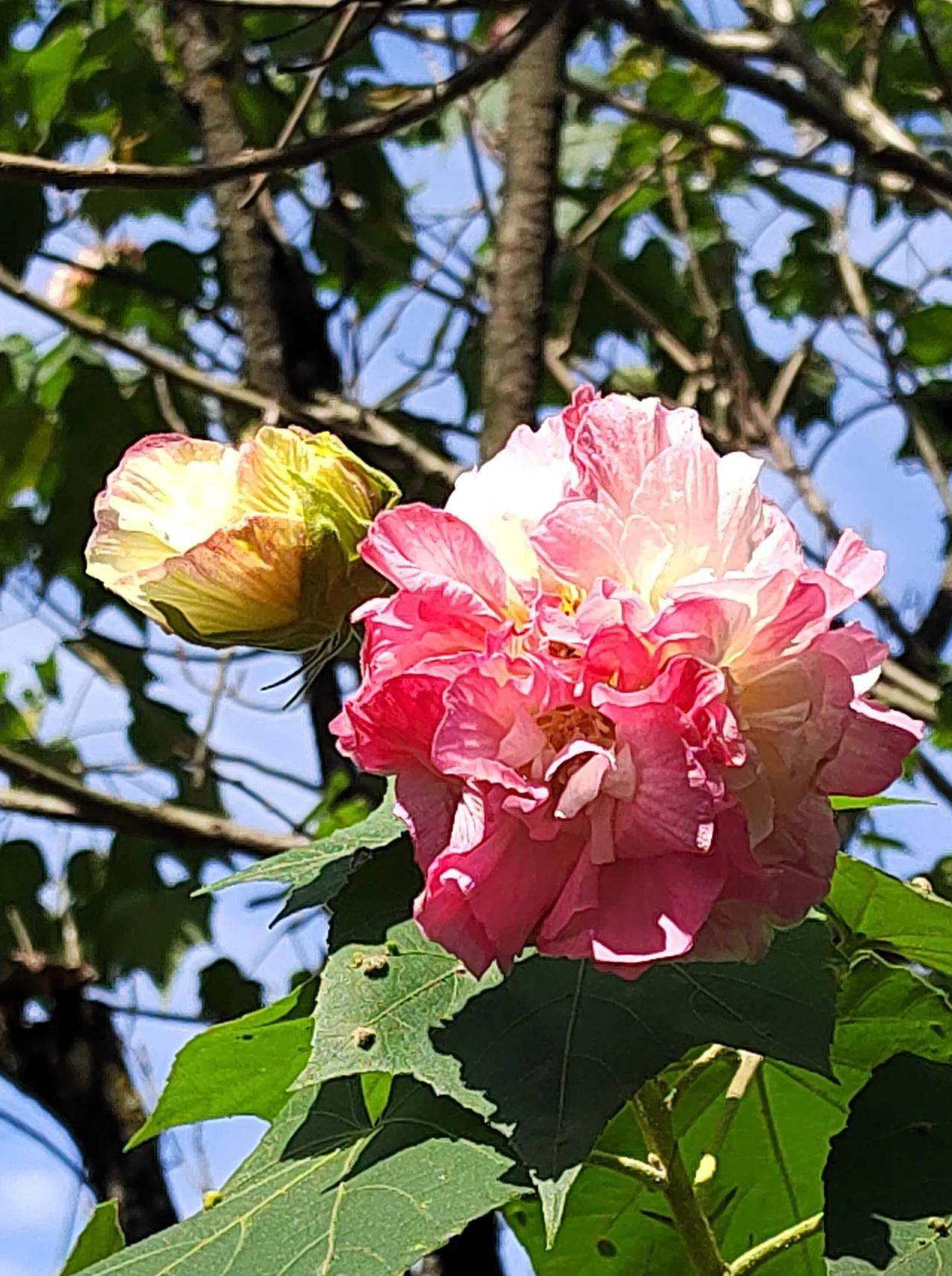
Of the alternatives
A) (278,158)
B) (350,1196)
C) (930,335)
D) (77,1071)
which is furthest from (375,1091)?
(930,335)

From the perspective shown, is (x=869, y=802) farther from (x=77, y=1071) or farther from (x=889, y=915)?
(x=77, y=1071)

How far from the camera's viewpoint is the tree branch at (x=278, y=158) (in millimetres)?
655

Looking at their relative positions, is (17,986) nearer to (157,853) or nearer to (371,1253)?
(157,853)

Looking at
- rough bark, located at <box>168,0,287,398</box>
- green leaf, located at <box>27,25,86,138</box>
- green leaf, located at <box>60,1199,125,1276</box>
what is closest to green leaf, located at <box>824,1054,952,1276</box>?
green leaf, located at <box>60,1199,125,1276</box>

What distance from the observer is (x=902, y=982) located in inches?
22.5

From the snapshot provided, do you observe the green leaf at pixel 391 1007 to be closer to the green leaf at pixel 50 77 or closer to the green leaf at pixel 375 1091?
the green leaf at pixel 375 1091

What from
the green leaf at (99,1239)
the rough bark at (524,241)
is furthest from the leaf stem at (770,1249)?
the rough bark at (524,241)

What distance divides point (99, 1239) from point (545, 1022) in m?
0.25

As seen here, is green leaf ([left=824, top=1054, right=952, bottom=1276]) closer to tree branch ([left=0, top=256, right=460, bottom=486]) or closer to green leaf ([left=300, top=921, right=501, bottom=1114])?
green leaf ([left=300, top=921, right=501, bottom=1114])

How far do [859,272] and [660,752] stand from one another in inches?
67.9

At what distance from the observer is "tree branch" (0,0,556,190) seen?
655mm

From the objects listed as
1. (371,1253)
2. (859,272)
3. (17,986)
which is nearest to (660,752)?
(371,1253)

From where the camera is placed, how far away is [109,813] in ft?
4.52

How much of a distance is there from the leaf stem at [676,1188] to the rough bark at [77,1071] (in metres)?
1.11
